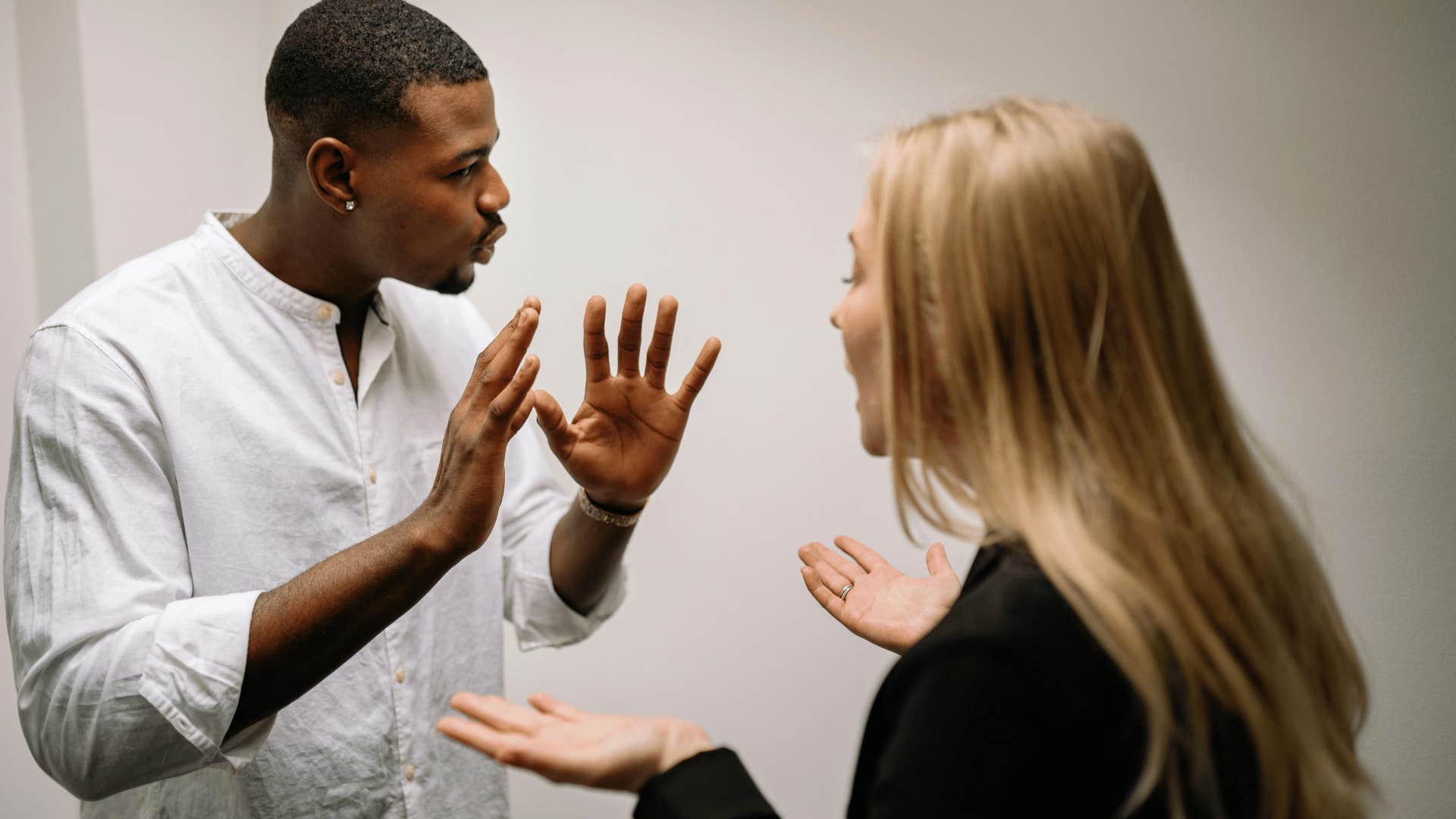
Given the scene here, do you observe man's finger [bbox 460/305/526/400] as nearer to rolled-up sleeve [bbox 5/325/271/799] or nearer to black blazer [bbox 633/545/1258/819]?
rolled-up sleeve [bbox 5/325/271/799]

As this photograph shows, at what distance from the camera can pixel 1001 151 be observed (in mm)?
821

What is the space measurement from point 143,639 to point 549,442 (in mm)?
485

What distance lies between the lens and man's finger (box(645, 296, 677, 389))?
130cm

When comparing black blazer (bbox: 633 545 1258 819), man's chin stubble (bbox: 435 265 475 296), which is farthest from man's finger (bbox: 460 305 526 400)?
black blazer (bbox: 633 545 1258 819)

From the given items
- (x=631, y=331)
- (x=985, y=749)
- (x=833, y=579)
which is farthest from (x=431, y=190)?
(x=985, y=749)

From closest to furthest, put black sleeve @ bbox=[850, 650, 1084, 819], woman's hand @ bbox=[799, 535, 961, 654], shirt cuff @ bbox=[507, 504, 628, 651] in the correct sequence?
black sleeve @ bbox=[850, 650, 1084, 819]
woman's hand @ bbox=[799, 535, 961, 654]
shirt cuff @ bbox=[507, 504, 628, 651]

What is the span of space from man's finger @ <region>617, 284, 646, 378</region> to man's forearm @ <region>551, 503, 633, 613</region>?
224 millimetres

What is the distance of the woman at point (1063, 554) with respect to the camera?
0.74m

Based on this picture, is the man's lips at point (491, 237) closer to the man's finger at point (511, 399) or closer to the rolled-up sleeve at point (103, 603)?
the man's finger at point (511, 399)

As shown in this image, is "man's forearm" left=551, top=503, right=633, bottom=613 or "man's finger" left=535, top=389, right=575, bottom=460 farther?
"man's forearm" left=551, top=503, right=633, bottom=613

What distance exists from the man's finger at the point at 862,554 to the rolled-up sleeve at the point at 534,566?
37 centimetres

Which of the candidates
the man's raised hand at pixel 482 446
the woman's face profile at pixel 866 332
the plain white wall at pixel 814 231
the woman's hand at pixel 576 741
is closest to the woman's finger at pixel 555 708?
the woman's hand at pixel 576 741

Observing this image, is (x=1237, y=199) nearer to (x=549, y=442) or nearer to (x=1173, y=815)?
(x=549, y=442)

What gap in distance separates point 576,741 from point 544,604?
72 centimetres
